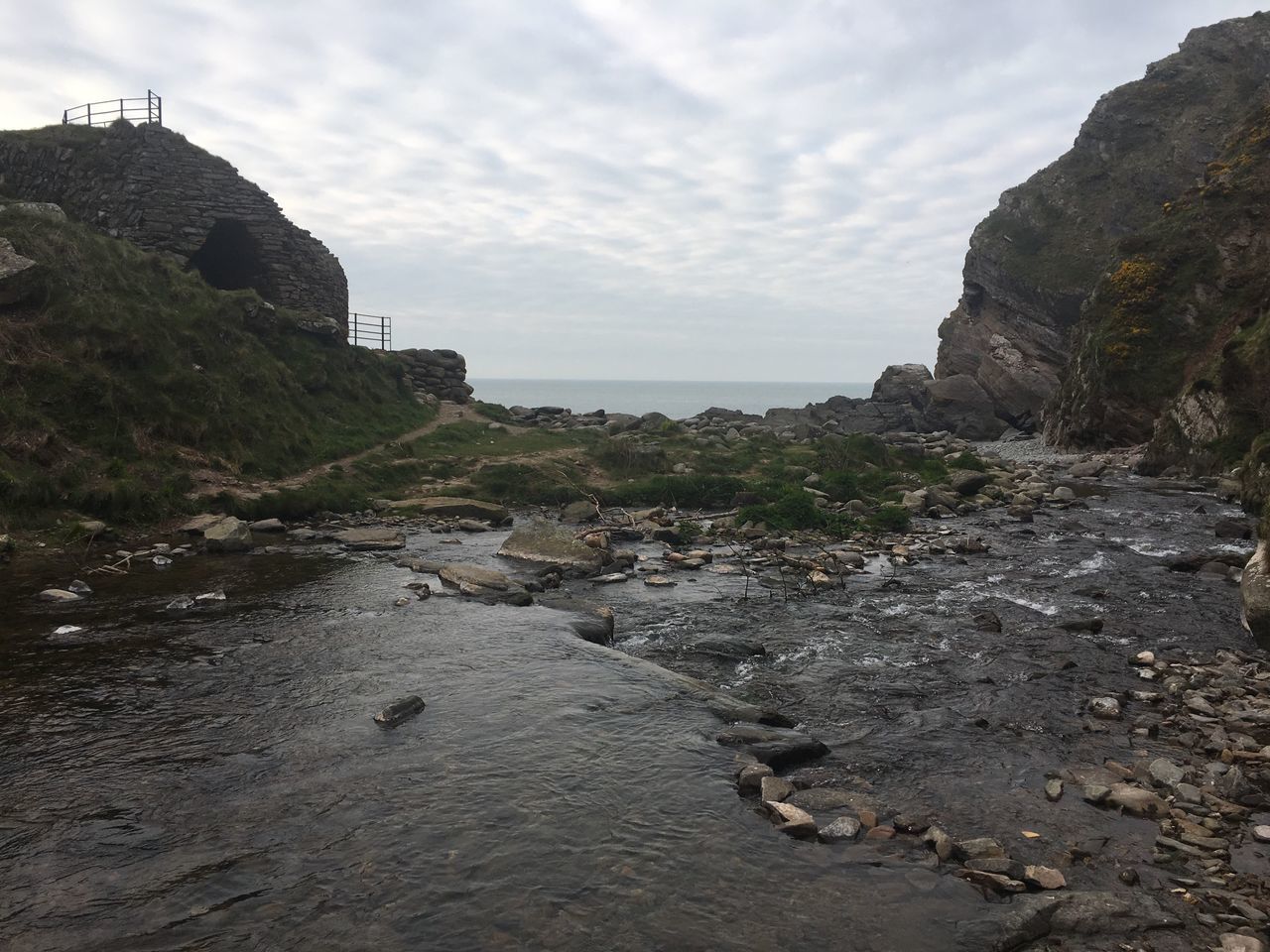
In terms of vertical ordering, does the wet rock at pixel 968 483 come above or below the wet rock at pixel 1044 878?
above

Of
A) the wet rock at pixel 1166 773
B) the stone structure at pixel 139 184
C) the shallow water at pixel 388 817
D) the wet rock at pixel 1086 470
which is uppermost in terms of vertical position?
the stone structure at pixel 139 184

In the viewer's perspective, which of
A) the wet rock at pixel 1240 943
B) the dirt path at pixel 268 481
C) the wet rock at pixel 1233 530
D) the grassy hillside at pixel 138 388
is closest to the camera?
the wet rock at pixel 1240 943

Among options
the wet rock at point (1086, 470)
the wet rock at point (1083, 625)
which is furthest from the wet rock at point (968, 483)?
the wet rock at point (1083, 625)

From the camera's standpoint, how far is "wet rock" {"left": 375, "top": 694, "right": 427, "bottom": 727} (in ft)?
33.1

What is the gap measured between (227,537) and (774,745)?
53.5 ft

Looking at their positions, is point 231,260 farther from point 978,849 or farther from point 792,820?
point 978,849

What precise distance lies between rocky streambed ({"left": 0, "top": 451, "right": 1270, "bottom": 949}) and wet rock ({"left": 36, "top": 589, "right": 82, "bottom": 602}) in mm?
253

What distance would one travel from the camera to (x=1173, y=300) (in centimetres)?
4391

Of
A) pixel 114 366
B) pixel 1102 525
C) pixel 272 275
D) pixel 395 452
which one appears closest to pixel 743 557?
pixel 1102 525

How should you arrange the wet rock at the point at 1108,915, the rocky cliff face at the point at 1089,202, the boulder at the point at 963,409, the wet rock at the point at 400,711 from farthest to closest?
the boulder at the point at 963,409
the rocky cliff face at the point at 1089,202
the wet rock at the point at 400,711
the wet rock at the point at 1108,915

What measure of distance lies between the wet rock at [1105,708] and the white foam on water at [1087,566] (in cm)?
839

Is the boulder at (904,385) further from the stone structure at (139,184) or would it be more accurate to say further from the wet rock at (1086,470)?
the stone structure at (139,184)

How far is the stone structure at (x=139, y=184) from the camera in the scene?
3494cm

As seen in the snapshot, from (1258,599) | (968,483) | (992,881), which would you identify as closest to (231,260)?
(968,483)
